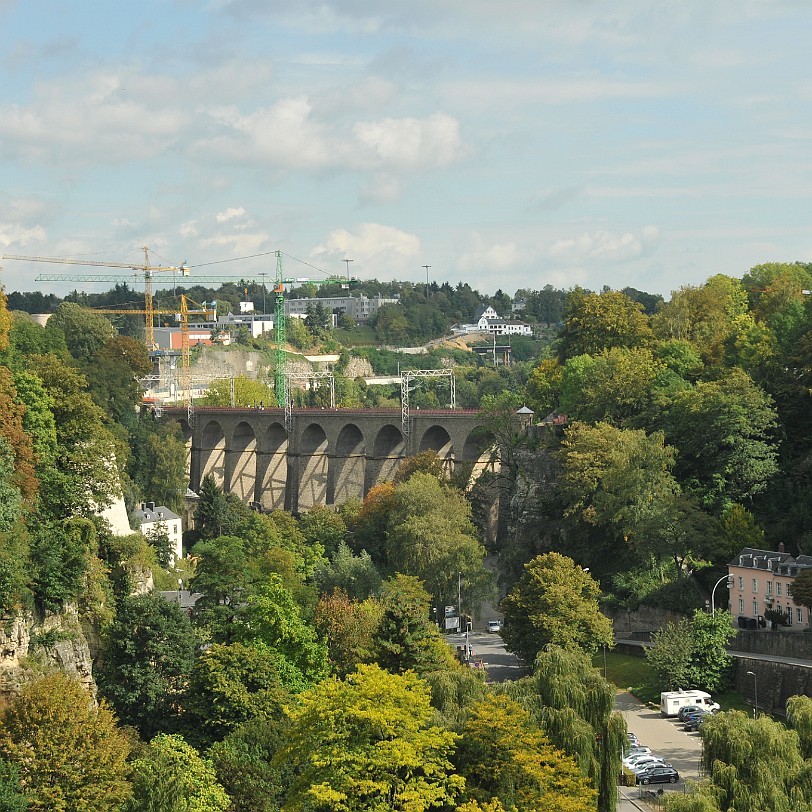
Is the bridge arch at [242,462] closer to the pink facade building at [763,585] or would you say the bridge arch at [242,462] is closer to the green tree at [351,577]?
the green tree at [351,577]

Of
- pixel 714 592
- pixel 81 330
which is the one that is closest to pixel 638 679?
pixel 714 592

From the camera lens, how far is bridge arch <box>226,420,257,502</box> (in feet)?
419

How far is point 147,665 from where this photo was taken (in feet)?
159

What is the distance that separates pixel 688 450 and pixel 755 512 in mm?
5523

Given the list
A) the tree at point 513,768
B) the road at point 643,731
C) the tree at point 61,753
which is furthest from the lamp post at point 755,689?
the tree at point 61,753

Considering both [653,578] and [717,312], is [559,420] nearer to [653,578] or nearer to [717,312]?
[717,312]

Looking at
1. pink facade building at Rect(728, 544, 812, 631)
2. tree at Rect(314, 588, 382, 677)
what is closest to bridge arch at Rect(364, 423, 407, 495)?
tree at Rect(314, 588, 382, 677)

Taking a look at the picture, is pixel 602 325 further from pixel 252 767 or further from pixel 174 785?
pixel 174 785

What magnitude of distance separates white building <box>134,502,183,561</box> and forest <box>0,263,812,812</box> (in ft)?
4.22

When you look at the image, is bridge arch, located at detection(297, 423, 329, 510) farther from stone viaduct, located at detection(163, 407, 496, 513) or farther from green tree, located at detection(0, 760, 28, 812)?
green tree, located at detection(0, 760, 28, 812)

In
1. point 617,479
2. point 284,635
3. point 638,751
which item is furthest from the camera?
point 617,479

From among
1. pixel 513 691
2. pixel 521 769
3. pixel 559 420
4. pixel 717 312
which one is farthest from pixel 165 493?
pixel 521 769

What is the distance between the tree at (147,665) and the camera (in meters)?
47.5

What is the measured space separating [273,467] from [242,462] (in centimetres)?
578
